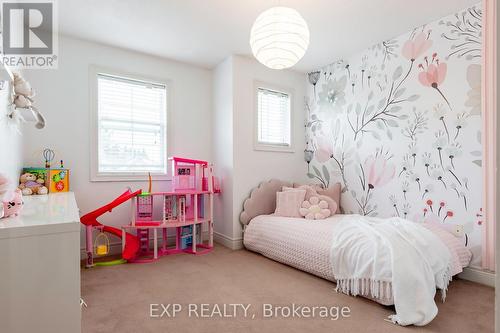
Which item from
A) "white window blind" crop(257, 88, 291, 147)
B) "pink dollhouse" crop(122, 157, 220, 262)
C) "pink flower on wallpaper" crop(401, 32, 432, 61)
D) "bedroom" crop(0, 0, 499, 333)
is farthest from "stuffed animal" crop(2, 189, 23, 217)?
"pink flower on wallpaper" crop(401, 32, 432, 61)

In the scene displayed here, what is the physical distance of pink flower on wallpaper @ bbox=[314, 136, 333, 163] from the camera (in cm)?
376

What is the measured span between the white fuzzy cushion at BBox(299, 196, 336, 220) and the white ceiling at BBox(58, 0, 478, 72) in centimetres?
183

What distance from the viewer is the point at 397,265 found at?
71.1 inches

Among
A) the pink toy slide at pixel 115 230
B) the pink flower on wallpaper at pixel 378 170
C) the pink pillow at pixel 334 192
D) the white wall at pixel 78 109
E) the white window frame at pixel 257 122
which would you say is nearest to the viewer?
the pink toy slide at pixel 115 230

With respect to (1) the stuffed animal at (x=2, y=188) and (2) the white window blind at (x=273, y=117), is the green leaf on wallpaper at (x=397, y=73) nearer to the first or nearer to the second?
(2) the white window blind at (x=273, y=117)

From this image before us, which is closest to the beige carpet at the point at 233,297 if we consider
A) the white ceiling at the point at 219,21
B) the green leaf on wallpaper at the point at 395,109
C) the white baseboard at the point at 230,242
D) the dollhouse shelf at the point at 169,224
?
the dollhouse shelf at the point at 169,224

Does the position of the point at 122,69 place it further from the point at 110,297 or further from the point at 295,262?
the point at 295,262

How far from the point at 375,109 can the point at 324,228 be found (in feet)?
5.20

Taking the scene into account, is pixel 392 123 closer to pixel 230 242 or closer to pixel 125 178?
pixel 230 242

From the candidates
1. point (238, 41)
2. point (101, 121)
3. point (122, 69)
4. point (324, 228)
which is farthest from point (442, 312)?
point (122, 69)

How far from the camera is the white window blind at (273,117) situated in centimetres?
375

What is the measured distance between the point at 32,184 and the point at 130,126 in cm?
119

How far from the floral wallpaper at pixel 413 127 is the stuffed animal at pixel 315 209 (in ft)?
1.52

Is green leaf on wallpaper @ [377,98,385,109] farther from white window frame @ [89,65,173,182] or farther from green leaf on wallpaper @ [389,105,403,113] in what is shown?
white window frame @ [89,65,173,182]
